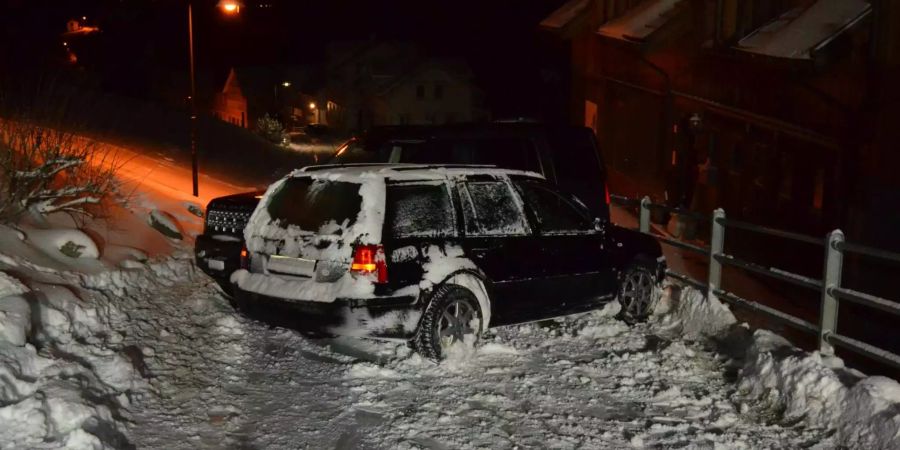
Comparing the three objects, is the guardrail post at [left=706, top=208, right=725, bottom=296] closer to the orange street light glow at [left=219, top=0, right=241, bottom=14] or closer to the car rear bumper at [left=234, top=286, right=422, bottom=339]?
the car rear bumper at [left=234, top=286, right=422, bottom=339]

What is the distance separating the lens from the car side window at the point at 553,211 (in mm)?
8328

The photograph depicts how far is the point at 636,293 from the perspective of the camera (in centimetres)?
912

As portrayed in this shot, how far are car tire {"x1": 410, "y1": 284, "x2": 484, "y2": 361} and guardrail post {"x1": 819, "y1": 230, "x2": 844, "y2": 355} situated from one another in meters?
2.78

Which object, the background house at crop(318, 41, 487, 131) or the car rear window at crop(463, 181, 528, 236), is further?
the background house at crop(318, 41, 487, 131)

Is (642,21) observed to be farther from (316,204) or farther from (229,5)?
(316,204)

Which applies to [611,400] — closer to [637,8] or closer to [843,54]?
[843,54]

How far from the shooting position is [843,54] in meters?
11.3

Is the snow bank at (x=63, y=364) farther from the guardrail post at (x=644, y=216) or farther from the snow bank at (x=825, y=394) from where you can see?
the guardrail post at (x=644, y=216)

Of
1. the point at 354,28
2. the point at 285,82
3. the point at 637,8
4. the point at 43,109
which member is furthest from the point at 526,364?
the point at 354,28

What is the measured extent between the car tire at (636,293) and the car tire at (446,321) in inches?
82.3

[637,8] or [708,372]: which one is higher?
[637,8]

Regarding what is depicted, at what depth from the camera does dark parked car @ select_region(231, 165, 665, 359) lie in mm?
6941

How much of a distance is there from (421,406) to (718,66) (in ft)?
40.1

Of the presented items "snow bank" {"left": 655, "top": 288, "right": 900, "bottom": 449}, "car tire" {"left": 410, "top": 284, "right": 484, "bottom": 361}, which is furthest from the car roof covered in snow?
"snow bank" {"left": 655, "top": 288, "right": 900, "bottom": 449}
